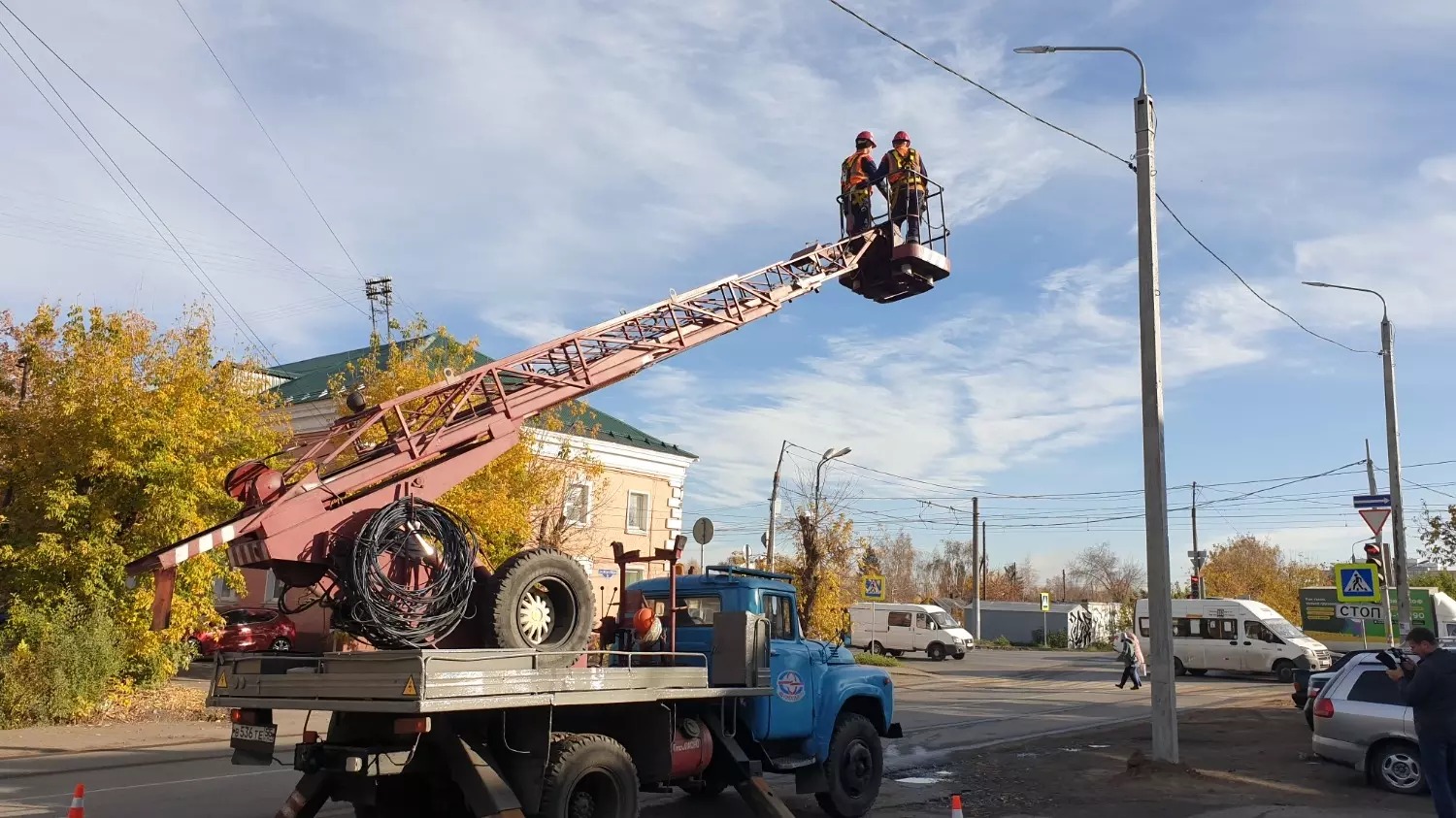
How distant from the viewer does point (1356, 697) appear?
11.4 meters

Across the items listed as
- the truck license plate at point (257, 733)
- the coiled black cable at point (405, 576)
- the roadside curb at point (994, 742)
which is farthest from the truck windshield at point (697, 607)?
the roadside curb at point (994, 742)

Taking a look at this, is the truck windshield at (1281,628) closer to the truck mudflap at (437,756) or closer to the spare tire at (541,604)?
the spare tire at (541,604)

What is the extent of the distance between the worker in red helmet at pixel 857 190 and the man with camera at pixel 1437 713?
26.3ft

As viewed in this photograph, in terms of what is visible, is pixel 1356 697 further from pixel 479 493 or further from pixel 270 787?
pixel 479 493

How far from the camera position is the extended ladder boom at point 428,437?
7.92 m

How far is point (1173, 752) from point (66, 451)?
1663 centimetres

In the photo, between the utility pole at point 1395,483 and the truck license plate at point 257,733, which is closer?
the truck license plate at point 257,733

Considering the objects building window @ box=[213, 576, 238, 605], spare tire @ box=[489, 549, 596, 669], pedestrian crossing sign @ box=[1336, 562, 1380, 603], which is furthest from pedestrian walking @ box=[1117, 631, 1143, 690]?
building window @ box=[213, 576, 238, 605]

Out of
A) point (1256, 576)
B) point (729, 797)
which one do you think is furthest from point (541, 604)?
point (1256, 576)

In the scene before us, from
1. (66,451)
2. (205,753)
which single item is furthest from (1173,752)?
(66,451)

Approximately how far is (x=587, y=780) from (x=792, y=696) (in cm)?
263

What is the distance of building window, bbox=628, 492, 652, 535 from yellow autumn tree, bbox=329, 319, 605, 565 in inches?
161

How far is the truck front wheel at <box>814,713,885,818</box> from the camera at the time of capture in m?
9.91

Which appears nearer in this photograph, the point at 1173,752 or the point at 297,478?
the point at 297,478
